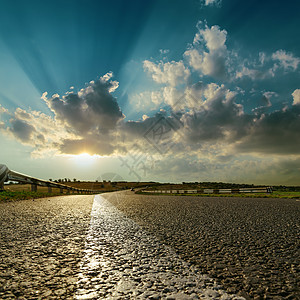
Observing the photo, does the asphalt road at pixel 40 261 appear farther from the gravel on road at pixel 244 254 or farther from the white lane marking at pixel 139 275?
the gravel on road at pixel 244 254

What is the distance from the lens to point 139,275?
200 cm

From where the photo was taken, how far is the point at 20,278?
1927 mm

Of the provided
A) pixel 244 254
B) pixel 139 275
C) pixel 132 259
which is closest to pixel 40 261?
pixel 132 259

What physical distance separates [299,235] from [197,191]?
79.6 feet

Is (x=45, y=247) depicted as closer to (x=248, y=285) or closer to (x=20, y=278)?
(x=20, y=278)

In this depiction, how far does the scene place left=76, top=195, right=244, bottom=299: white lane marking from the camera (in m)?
1.67

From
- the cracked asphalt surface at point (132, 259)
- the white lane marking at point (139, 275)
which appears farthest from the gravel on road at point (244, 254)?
the white lane marking at point (139, 275)

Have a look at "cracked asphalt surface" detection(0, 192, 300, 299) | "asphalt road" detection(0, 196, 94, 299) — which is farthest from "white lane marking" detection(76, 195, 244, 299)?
"asphalt road" detection(0, 196, 94, 299)

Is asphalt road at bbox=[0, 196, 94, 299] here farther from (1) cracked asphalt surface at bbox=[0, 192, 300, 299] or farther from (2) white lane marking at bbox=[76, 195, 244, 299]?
(2) white lane marking at bbox=[76, 195, 244, 299]

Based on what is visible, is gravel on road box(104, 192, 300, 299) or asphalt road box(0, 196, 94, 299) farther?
gravel on road box(104, 192, 300, 299)

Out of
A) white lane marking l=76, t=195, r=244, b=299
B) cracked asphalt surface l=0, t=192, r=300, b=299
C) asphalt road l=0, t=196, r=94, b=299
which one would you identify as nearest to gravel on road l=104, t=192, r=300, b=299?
cracked asphalt surface l=0, t=192, r=300, b=299

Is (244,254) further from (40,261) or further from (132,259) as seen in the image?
(40,261)

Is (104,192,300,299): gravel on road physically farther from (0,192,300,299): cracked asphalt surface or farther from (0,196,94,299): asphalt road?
(0,196,94,299): asphalt road

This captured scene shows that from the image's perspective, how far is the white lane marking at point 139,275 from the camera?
1667 mm
